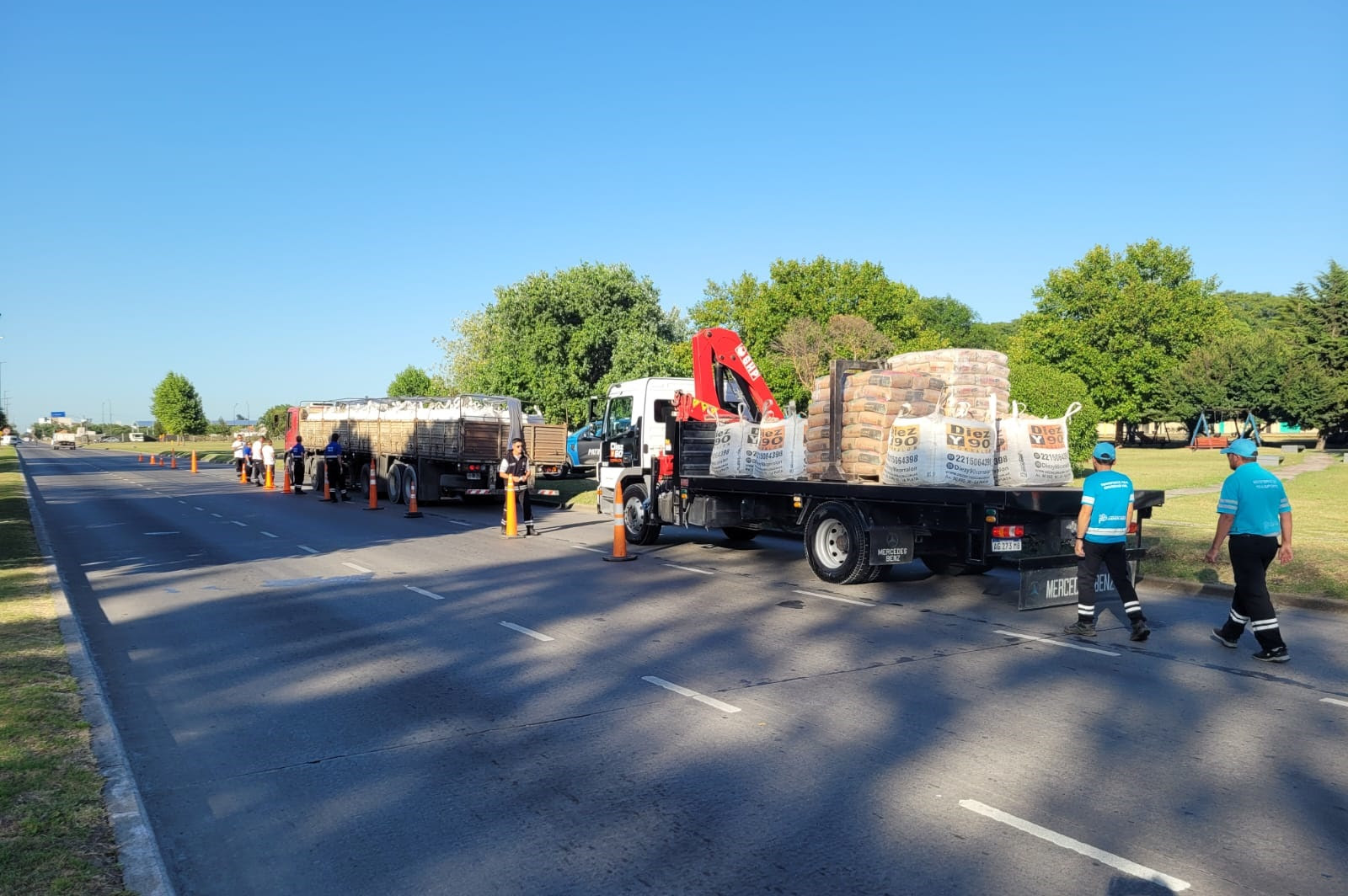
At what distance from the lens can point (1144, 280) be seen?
6694 centimetres

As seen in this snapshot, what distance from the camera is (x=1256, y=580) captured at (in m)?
8.05

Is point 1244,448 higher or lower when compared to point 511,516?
higher

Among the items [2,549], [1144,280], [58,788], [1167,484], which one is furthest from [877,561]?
[1144,280]

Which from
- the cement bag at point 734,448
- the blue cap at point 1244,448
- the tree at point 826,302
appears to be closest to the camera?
the blue cap at point 1244,448

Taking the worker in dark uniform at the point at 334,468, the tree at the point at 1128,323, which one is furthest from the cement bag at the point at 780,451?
the tree at the point at 1128,323

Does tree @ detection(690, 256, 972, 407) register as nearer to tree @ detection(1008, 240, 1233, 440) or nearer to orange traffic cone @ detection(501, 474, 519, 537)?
tree @ detection(1008, 240, 1233, 440)

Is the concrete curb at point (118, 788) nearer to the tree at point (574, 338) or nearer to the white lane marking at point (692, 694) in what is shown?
the white lane marking at point (692, 694)

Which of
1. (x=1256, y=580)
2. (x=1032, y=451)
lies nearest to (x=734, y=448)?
(x=1032, y=451)

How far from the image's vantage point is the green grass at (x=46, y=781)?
13.1 ft

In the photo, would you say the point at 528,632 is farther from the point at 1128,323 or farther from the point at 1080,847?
the point at 1128,323

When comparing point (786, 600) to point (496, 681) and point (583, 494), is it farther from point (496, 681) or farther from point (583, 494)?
point (583, 494)

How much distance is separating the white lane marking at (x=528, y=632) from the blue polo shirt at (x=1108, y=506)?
4.92 metres

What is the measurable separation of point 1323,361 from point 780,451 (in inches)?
2607

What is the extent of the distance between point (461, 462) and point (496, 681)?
17.3m
